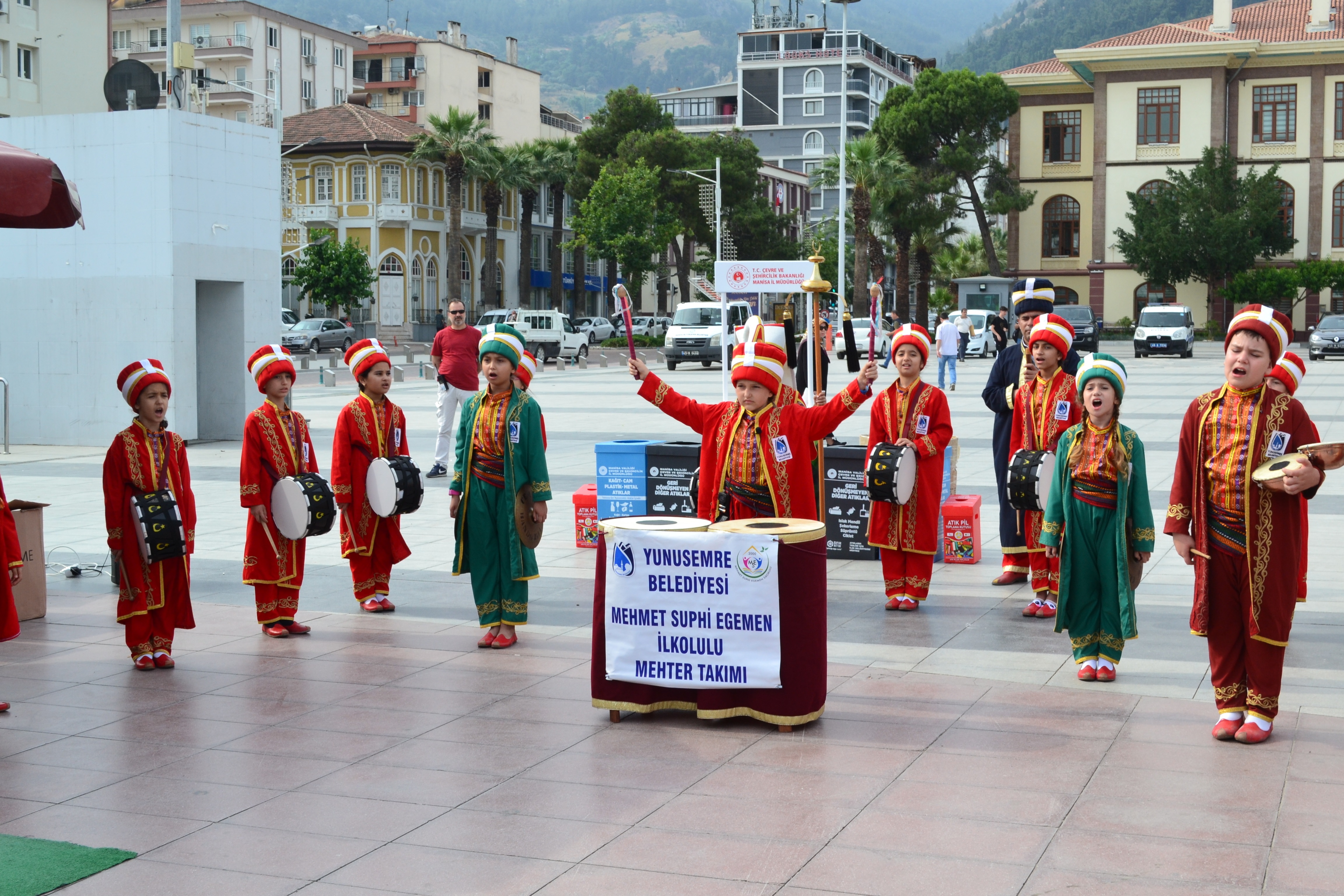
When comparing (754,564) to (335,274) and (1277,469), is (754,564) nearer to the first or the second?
(1277,469)

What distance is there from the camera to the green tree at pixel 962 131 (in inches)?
2539

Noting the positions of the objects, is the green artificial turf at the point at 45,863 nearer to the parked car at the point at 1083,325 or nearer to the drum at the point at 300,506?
the drum at the point at 300,506

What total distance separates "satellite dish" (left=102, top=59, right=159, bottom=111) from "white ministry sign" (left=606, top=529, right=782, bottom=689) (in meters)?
13.4

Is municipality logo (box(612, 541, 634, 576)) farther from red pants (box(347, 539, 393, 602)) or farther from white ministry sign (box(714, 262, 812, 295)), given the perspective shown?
white ministry sign (box(714, 262, 812, 295))

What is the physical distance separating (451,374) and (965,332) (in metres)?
29.7

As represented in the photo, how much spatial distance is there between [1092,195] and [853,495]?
190ft

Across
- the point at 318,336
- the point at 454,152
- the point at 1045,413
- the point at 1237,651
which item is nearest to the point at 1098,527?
the point at 1237,651

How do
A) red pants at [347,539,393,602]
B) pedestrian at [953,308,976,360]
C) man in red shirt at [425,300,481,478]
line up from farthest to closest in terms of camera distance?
pedestrian at [953,308,976,360], man in red shirt at [425,300,481,478], red pants at [347,539,393,602]

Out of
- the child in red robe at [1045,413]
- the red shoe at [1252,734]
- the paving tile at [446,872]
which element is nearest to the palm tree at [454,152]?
the child in red robe at [1045,413]

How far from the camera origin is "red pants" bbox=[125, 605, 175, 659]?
7.03 meters

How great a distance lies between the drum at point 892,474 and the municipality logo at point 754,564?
255 centimetres

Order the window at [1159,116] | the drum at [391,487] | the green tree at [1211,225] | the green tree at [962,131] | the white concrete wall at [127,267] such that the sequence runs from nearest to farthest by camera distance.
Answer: the drum at [391,487] → the white concrete wall at [127,267] → the green tree at [1211,225] → the window at [1159,116] → the green tree at [962,131]

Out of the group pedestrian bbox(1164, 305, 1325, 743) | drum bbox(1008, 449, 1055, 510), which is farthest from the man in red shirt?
pedestrian bbox(1164, 305, 1325, 743)

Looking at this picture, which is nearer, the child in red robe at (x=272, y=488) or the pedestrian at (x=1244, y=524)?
the pedestrian at (x=1244, y=524)
